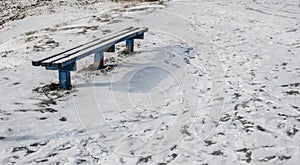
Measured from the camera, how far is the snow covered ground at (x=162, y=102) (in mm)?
4102

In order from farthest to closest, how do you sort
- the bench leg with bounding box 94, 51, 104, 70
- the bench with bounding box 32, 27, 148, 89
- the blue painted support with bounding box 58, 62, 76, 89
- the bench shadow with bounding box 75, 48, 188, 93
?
the bench leg with bounding box 94, 51, 104, 70
the bench shadow with bounding box 75, 48, 188, 93
the blue painted support with bounding box 58, 62, 76, 89
the bench with bounding box 32, 27, 148, 89

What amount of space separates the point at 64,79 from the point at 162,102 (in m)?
1.88

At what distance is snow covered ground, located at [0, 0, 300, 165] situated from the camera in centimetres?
410

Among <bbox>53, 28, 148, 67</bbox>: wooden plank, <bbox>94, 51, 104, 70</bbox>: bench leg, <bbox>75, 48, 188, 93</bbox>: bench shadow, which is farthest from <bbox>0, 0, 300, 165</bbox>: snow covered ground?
<bbox>53, 28, 148, 67</bbox>: wooden plank

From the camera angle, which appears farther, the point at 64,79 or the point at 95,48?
the point at 95,48

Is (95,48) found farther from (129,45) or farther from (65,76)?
(129,45)

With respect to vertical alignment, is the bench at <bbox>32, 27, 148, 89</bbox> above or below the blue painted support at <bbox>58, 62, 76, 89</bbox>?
above

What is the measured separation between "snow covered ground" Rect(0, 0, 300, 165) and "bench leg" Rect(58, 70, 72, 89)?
171 mm

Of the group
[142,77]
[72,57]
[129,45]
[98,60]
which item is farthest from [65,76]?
[129,45]

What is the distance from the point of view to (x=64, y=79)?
5.98 metres

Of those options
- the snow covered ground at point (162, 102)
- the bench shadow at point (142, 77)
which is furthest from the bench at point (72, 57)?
the bench shadow at point (142, 77)

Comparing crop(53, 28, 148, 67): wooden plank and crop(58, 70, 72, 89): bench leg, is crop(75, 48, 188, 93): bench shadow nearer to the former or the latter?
crop(58, 70, 72, 89): bench leg

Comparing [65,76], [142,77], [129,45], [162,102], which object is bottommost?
[162,102]

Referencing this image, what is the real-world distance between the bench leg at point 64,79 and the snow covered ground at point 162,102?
17 centimetres
